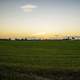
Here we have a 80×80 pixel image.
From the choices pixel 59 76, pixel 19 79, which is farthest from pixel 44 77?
pixel 19 79

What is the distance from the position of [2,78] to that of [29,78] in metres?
0.48

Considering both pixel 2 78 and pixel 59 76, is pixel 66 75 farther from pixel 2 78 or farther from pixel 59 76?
pixel 2 78

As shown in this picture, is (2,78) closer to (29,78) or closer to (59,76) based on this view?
(29,78)

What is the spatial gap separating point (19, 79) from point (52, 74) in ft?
3.06

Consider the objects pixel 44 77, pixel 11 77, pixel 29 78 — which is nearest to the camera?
pixel 11 77

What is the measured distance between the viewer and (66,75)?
4.63 metres

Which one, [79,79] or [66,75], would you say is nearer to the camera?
[79,79]

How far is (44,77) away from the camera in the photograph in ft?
14.7

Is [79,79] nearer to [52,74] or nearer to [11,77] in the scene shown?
[52,74]

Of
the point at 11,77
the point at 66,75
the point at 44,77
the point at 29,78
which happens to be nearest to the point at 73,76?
the point at 66,75

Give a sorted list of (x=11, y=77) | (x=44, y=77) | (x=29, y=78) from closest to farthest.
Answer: (x=11, y=77), (x=29, y=78), (x=44, y=77)

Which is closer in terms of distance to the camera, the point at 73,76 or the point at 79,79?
the point at 79,79

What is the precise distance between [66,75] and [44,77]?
44 cm

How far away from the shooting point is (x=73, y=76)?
454cm
